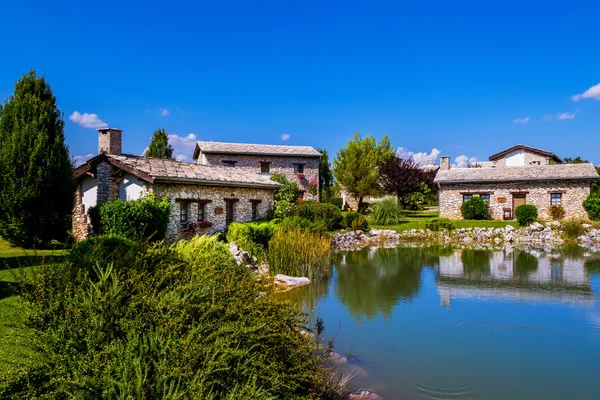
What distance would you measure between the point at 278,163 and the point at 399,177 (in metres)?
10.1

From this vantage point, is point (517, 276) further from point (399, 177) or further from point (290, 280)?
point (399, 177)

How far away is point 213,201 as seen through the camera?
17.2 m

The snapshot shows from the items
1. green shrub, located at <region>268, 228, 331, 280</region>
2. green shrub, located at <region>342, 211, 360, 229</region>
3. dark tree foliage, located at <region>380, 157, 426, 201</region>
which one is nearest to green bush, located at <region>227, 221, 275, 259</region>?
green shrub, located at <region>268, 228, 331, 280</region>

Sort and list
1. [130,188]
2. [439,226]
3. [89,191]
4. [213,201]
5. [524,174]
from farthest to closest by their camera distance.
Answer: [524,174] < [439,226] < [213,201] < [89,191] < [130,188]

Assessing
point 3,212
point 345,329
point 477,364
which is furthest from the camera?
point 3,212

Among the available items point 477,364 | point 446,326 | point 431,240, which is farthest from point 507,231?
point 477,364

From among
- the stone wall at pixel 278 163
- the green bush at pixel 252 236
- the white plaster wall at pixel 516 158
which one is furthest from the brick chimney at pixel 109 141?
the white plaster wall at pixel 516 158

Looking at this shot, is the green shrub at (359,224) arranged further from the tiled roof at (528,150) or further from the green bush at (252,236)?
the tiled roof at (528,150)

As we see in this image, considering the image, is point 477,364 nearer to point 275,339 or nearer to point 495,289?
point 275,339

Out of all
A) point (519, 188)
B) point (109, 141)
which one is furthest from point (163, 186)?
point (519, 188)

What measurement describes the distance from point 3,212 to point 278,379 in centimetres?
1370

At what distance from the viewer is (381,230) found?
23.6 m

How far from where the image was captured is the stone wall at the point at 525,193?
85.6 ft

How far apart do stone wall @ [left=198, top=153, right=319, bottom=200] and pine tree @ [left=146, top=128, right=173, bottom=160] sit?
9.52ft
